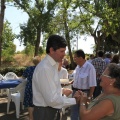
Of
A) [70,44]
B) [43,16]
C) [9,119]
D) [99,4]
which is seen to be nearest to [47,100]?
[9,119]

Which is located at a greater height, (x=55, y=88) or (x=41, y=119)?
(x=55, y=88)

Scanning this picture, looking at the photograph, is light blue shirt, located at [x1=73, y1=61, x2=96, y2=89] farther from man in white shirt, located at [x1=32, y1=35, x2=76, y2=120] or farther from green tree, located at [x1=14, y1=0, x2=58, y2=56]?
green tree, located at [x1=14, y1=0, x2=58, y2=56]

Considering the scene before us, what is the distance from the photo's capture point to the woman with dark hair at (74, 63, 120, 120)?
7.64 ft

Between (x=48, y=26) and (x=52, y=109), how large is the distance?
2089 cm

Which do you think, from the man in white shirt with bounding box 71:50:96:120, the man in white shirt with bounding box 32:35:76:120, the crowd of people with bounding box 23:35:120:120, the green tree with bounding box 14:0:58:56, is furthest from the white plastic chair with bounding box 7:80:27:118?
the green tree with bounding box 14:0:58:56

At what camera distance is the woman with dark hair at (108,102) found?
91.7 inches

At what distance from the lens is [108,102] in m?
2.35

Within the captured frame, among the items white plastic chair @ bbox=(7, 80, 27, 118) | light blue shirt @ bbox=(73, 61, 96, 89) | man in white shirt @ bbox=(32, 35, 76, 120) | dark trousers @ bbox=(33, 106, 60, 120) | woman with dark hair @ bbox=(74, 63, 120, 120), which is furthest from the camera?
white plastic chair @ bbox=(7, 80, 27, 118)

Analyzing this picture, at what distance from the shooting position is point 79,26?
83.6 feet

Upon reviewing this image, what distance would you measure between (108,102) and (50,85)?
1.79 ft

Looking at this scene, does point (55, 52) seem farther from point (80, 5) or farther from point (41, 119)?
point (80, 5)

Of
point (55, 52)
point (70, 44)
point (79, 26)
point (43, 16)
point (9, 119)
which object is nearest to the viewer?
point (55, 52)

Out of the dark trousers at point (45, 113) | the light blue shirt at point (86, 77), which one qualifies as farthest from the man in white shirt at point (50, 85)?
the light blue shirt at point (86, 77)

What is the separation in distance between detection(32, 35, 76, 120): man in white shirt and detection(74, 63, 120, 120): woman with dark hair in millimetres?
262
